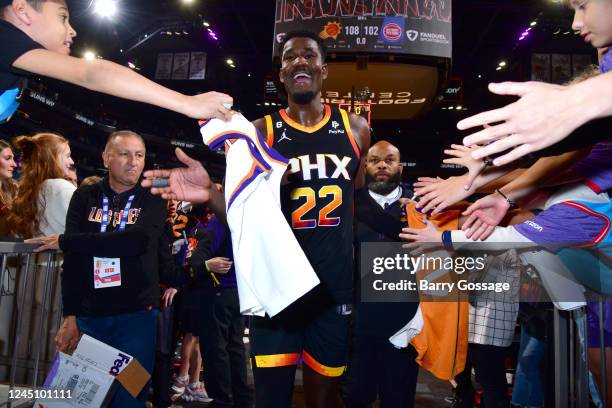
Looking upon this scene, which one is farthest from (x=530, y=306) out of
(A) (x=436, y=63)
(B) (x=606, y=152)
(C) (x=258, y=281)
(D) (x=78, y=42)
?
(D) (x=78, y=42)

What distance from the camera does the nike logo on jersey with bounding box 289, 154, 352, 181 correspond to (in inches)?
103

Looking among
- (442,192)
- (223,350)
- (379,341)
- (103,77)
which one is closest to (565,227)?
(442,192)

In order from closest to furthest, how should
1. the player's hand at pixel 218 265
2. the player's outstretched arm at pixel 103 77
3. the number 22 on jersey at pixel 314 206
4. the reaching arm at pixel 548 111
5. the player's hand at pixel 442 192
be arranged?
1. the reaching arm at pixel 548 111
2. the player's outstretched arm at pixel 103 77
3. the player's hand at pixel 442 192
4. the number 22 on jersey at pixel 314 206
5. the player's hand at pixel 218 265

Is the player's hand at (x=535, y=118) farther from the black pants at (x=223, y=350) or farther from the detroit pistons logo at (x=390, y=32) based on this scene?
the detroit pistons logo at (x=390, y=32)

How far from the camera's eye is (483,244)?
3068mm

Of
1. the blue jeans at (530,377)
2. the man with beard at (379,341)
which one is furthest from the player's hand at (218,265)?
the blue jeans at (530,377)

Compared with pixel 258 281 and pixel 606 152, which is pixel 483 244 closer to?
pixel 606 152

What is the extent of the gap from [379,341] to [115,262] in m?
2.10

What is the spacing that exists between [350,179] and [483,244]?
115 cm

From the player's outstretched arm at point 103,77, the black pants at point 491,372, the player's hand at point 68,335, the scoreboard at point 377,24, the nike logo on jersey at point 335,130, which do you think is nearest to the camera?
the player's outstretched arm at point 103,77

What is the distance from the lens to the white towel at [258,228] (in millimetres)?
1954

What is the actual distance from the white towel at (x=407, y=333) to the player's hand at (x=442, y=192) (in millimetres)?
1254

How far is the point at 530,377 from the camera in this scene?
3.83m

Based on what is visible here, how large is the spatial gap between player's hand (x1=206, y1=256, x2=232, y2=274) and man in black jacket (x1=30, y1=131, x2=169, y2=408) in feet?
2.78
